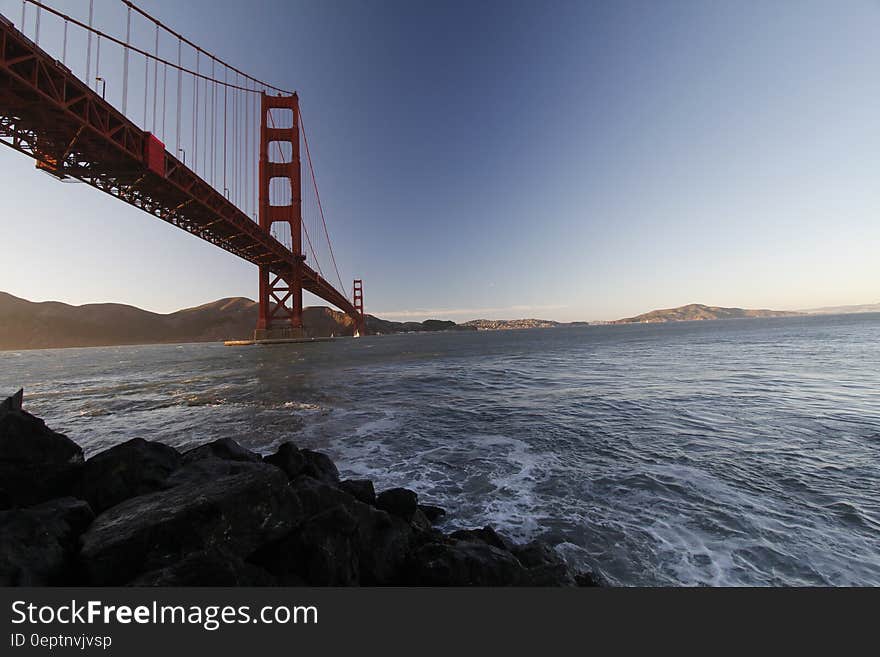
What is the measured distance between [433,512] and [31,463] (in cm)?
480

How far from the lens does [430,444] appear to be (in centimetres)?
705

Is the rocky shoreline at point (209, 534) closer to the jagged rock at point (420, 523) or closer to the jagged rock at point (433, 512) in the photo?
the jagged rock at point (420, 523)

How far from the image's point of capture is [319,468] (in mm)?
4789

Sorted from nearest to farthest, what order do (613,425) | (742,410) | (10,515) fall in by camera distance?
(10,515)
(613,425)
(742,410)

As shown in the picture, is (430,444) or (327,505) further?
(430,444)

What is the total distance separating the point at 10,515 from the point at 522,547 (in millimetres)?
4258

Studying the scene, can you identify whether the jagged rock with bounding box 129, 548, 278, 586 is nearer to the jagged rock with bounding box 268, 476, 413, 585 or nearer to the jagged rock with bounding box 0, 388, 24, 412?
the jagged rock with bounding box 268, 476, 413, 585

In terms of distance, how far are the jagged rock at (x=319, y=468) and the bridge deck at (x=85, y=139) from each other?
17959 mm

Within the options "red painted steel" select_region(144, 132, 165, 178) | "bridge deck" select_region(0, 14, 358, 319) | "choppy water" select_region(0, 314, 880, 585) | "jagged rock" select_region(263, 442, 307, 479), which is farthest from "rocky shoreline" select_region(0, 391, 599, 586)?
"red painted steel" select_region(144, 132, 165, 178)

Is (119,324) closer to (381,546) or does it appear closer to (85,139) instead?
(85,139)

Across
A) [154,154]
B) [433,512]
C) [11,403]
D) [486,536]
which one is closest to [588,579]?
[486,536]
